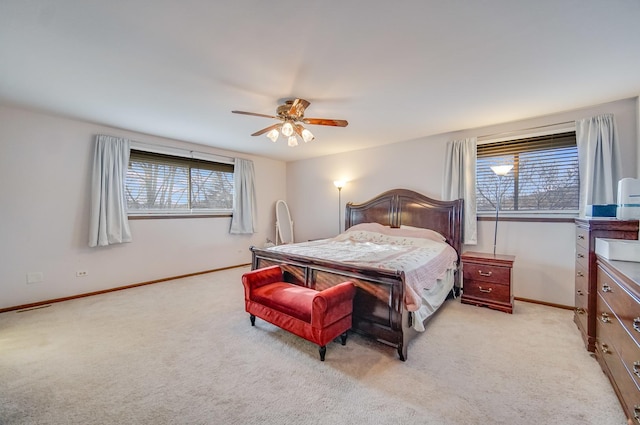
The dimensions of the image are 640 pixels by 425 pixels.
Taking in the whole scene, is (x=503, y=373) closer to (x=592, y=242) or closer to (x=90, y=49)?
(x=592, y=242)

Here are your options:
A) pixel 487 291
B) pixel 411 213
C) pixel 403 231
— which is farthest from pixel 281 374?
pixel 411 213

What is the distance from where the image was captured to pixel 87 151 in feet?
12.1

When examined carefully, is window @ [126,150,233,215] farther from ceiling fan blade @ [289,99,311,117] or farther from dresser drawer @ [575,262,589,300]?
dresser drawer @ [575,262,589,300]

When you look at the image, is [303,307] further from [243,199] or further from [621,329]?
[243,199]

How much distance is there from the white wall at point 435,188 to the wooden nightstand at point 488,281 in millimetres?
494

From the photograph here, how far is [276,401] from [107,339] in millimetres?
1896

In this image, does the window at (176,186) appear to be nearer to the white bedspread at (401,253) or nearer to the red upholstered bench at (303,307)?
the white bedspread at (401,253)

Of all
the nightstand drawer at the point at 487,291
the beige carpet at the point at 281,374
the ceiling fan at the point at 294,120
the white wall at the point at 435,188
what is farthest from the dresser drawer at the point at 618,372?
the ceiling fan at the point at 294,120

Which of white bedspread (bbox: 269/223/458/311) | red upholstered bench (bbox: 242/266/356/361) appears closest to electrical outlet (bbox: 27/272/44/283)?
red upholstered bench (bbox: 242/266/356/361)

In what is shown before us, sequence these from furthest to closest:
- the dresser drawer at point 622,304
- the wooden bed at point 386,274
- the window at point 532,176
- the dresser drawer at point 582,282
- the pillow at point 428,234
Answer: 1. the pillow at point 428,234
2. the window at point 532,176
3. the dresser drawer at point 582,282
4. the wooden bed at point 386,274
5. the dresser drawer at point 622,304

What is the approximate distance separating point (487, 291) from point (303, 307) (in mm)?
2411

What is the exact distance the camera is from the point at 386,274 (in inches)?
86.7

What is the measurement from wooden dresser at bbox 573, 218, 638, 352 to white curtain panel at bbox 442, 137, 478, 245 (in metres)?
1.32

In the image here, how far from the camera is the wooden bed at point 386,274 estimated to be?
216 cm
